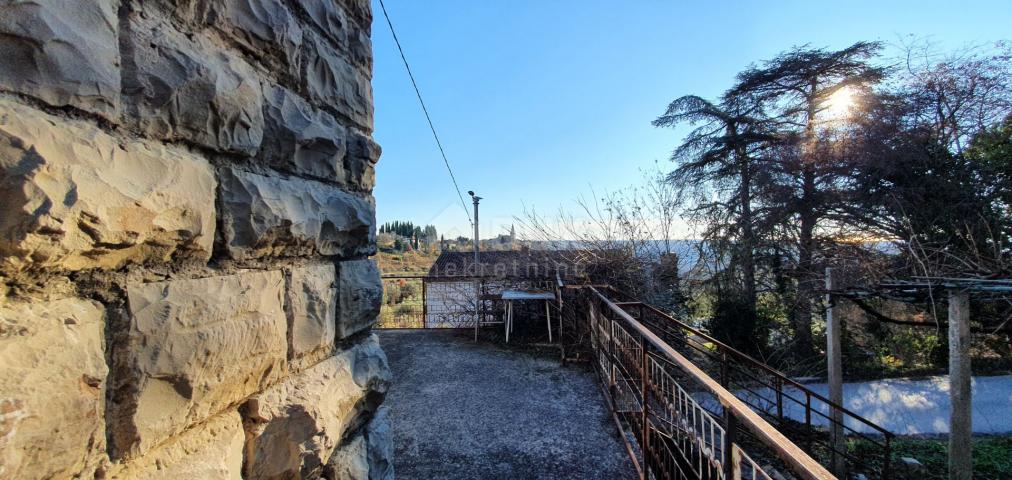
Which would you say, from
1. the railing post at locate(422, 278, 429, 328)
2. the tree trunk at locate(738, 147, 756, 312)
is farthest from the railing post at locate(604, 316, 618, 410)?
the tree trunk at locate(738, 147, 756, 312)

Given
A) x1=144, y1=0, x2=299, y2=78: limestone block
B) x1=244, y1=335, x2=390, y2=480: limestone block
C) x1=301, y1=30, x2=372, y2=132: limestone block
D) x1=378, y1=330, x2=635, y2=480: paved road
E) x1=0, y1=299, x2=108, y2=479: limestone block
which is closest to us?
x1=0, y1=299, x2=108, y2=479: limestone block

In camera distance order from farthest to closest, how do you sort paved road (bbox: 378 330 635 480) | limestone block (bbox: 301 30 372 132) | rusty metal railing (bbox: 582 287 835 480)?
paved road (bbox: 378 330 635 480), rusty metal railing (bbox: 582 287 835 480), limestone block (bbox: 301 30 372 132)

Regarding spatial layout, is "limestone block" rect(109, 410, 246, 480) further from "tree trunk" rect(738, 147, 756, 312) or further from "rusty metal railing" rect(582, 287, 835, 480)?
"tree trunk" rect(738, 147, 756, 312)

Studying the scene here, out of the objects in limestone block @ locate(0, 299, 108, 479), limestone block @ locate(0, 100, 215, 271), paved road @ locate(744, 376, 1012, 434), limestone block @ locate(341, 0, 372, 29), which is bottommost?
paved road @ locate(744, 376, 1012, 434)

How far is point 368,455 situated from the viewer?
1.02 m

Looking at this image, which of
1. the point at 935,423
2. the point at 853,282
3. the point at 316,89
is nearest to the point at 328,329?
the point at 316,89

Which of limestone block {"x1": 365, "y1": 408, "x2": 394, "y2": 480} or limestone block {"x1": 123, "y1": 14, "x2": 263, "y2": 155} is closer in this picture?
limestone block {"x1": 123, "y1": 14, "x2": 263, "y2": 155}

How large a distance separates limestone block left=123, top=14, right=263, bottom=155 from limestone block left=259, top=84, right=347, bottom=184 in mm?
40

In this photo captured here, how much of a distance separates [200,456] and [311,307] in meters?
0.31

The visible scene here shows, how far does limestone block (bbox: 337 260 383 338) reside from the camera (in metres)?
0.97

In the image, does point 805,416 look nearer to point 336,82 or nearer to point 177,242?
point 336,82

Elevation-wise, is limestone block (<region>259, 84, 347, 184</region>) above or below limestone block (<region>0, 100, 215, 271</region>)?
above

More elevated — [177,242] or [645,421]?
[177,242]

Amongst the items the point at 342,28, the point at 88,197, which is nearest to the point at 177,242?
the point at 88,197
